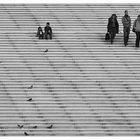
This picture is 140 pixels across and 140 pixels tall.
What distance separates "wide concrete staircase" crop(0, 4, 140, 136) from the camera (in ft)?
118

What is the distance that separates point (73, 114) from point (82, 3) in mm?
7728

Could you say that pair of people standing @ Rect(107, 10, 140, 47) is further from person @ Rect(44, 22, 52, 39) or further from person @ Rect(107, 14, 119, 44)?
person @ Rect(44, 22, 52, 39)

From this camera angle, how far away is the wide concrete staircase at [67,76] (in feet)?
118

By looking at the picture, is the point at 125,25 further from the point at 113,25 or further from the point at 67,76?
the point at 67,76

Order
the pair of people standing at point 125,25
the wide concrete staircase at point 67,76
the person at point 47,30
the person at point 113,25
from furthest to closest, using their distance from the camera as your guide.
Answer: the person at point 47,30 < the person at point 113,25 < the pair of people standing at point 125,25 < the wide concrete staircase at point 67,76

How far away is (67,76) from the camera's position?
125 feet

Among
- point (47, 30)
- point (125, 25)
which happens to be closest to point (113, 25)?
point (125, 25)

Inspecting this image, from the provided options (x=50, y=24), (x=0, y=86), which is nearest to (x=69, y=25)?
(x=50, y=24)

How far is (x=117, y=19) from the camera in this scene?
41.4 meters

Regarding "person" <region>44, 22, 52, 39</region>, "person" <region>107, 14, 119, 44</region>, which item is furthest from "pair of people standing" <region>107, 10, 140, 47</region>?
"person" <region>44, 22, 52, 39</region>

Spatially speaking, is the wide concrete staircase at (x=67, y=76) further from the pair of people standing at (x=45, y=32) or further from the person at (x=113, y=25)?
the person at (x=113, y=25)

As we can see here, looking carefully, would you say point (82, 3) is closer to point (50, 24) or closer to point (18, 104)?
point (50, 24)

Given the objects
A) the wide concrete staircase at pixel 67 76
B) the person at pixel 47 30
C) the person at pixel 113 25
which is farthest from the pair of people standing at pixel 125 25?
the person at pixel 47 30

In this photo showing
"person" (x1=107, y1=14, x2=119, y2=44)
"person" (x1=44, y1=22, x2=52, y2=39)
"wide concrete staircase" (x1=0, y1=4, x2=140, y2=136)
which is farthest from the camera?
"person" (x1=44, y1=22, x2=52, y2=39)
